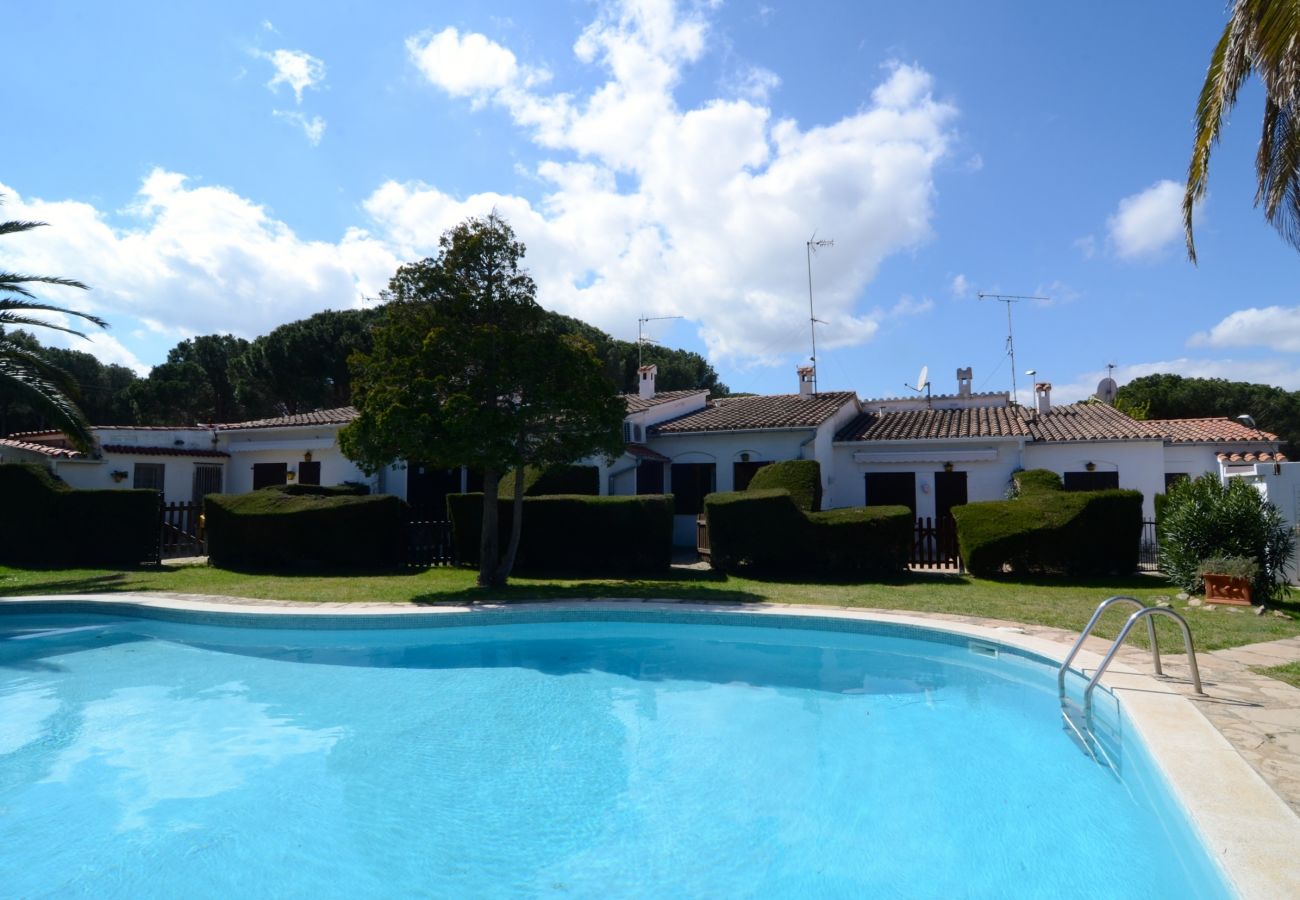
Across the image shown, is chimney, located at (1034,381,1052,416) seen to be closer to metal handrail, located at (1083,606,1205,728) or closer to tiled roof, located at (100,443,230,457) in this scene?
metal handrail, located at (1083,606,1205,728)

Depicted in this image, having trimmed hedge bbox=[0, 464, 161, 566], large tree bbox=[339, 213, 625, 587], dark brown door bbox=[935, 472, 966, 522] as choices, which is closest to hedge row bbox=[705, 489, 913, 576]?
large tree bbox=[339, 213, 625, 587]

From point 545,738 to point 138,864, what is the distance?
336 centimetres

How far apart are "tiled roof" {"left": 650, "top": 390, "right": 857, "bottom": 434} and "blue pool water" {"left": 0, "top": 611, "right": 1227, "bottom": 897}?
38.7ft

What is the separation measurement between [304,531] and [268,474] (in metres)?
8.60

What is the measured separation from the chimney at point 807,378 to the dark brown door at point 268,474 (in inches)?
705

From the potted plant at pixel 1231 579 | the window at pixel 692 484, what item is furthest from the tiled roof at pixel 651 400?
the potted plant at pixel 1231 579

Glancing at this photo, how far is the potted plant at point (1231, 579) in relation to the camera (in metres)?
11.2

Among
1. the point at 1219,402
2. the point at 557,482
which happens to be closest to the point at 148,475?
the point at 557,482

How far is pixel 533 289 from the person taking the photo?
13625 mm

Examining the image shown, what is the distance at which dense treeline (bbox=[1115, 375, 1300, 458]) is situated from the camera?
4109cm

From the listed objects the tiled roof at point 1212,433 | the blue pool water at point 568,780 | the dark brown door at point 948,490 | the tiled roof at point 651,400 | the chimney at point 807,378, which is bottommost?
the blue pool water at point 568,780

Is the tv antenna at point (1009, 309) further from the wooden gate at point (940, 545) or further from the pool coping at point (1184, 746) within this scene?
the pool coping at point (1184, 746)

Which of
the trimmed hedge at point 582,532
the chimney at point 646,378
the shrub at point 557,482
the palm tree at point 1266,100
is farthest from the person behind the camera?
the chimney at point 646,378

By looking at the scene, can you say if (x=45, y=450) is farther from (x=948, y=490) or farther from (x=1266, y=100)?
(x=1266, y=100)
